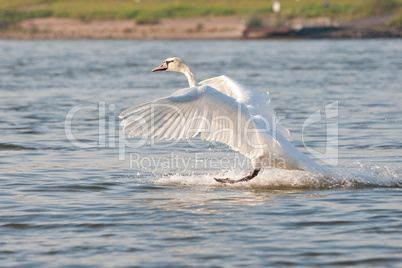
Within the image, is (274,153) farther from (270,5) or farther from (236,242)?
(270,5)

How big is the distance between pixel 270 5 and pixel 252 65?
59224mm

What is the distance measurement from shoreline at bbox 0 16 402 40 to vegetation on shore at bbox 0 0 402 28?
2.10 metres

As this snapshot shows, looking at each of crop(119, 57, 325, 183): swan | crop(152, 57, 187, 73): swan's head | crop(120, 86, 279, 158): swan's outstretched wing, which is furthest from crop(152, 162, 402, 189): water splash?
crop(152, 57, 187, 73): swan's head

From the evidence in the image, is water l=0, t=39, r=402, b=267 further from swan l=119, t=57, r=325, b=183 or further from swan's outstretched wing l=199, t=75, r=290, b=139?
swan's outstretched wing l=199, t=75, r=290, b=139

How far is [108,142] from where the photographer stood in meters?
13.9

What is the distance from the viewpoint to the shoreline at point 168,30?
6612 cm

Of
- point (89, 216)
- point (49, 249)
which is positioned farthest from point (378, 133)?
point (49, 249)

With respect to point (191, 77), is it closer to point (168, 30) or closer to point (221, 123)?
point (221, 123)

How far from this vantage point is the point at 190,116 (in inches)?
358

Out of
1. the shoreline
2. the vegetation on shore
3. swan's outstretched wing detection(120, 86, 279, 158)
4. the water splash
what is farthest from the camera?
the vegetation on shore

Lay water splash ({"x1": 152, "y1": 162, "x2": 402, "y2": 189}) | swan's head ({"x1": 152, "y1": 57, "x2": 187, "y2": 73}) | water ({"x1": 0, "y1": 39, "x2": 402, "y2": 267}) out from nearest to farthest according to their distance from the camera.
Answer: water ({"x1": 0, "y1": 39, "x2": 402, "y2": 267})
water splash ({"x1": 152, "y1": 162, "x2": 402, "y2": 189})
swan's head ({"x1": 152, "y1": 57, "x2": 187, "y2": 73})

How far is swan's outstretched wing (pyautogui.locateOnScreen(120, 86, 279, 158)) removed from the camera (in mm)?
8859

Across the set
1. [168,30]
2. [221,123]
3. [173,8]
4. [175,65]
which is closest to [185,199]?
[221,123]

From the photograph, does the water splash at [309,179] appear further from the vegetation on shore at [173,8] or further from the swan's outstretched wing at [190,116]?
the vegetation on shore at [173,8]
